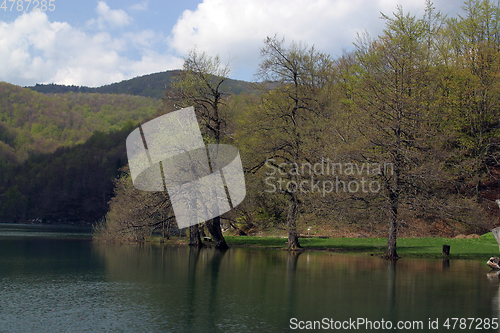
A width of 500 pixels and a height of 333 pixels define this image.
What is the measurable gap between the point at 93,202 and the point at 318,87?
83.0m

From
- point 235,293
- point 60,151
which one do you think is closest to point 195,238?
point 235,293

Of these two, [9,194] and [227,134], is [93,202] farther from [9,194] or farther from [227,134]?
[227,134]

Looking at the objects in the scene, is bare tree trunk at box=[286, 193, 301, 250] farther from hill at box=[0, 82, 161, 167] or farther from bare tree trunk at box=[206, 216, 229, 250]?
hill at box=[0, 82, 161, 167]

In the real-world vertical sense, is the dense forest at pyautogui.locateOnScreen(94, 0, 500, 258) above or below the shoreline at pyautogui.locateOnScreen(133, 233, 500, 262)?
above

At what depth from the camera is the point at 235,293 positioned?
1369 cm

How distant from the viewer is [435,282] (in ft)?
51.0

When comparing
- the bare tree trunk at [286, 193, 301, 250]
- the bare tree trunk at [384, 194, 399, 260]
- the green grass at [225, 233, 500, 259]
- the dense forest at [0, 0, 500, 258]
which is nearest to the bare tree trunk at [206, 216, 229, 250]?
the dense forest at [0, 0, 500, 258]

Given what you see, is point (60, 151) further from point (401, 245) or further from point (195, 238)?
point (401, 245)

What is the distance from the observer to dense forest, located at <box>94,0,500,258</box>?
71.4 ft

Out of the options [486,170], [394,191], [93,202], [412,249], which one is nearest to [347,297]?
[394,191]

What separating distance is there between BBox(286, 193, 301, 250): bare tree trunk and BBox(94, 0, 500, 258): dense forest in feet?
0.21
